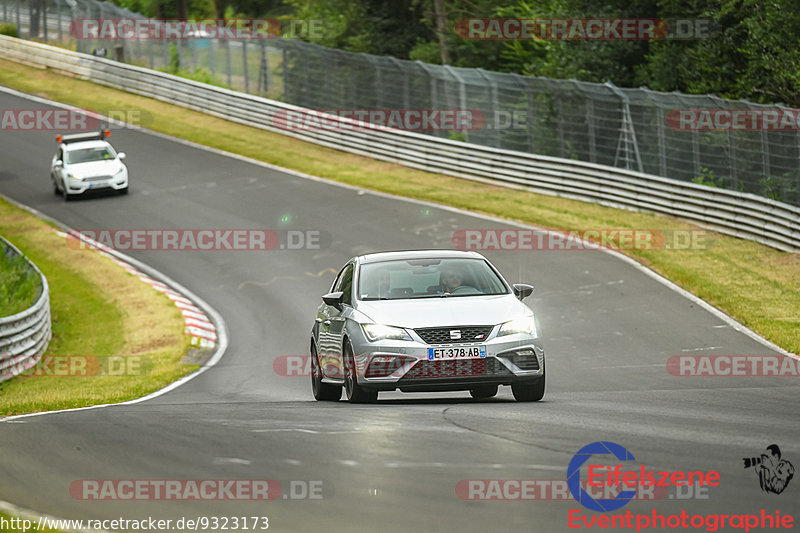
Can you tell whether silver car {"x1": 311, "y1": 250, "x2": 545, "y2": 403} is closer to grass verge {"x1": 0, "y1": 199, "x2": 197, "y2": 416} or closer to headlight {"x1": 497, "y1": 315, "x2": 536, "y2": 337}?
headlight {"x1": 497, "y1": 315, "x2": 536, "y2": 337}

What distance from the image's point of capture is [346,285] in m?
12.3

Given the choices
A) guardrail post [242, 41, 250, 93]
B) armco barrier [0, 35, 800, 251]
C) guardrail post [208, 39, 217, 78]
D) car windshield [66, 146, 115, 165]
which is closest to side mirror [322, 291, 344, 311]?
armco barrier [0, 35, 800, 251]

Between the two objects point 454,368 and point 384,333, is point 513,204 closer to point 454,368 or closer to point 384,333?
point 384,333

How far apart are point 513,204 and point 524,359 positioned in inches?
738

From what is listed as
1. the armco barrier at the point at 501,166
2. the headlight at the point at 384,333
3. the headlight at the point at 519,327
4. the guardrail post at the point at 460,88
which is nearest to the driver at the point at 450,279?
the headlight at the point at 519,327

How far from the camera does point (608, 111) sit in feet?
95.3

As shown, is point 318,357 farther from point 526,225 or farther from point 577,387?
point 526,225

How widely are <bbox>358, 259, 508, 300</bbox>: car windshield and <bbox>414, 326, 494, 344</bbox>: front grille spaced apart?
917mm

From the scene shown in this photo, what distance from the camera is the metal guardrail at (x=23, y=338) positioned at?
1770 cm

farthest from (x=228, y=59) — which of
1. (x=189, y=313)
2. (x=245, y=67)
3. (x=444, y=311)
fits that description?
(x=444, y=311)

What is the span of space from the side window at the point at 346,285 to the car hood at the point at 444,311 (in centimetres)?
49

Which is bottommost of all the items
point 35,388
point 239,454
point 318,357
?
point 35,388

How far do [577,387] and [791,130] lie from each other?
1107 centimetres

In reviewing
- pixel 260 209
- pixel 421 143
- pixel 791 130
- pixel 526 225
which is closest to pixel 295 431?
pixel 791 130
